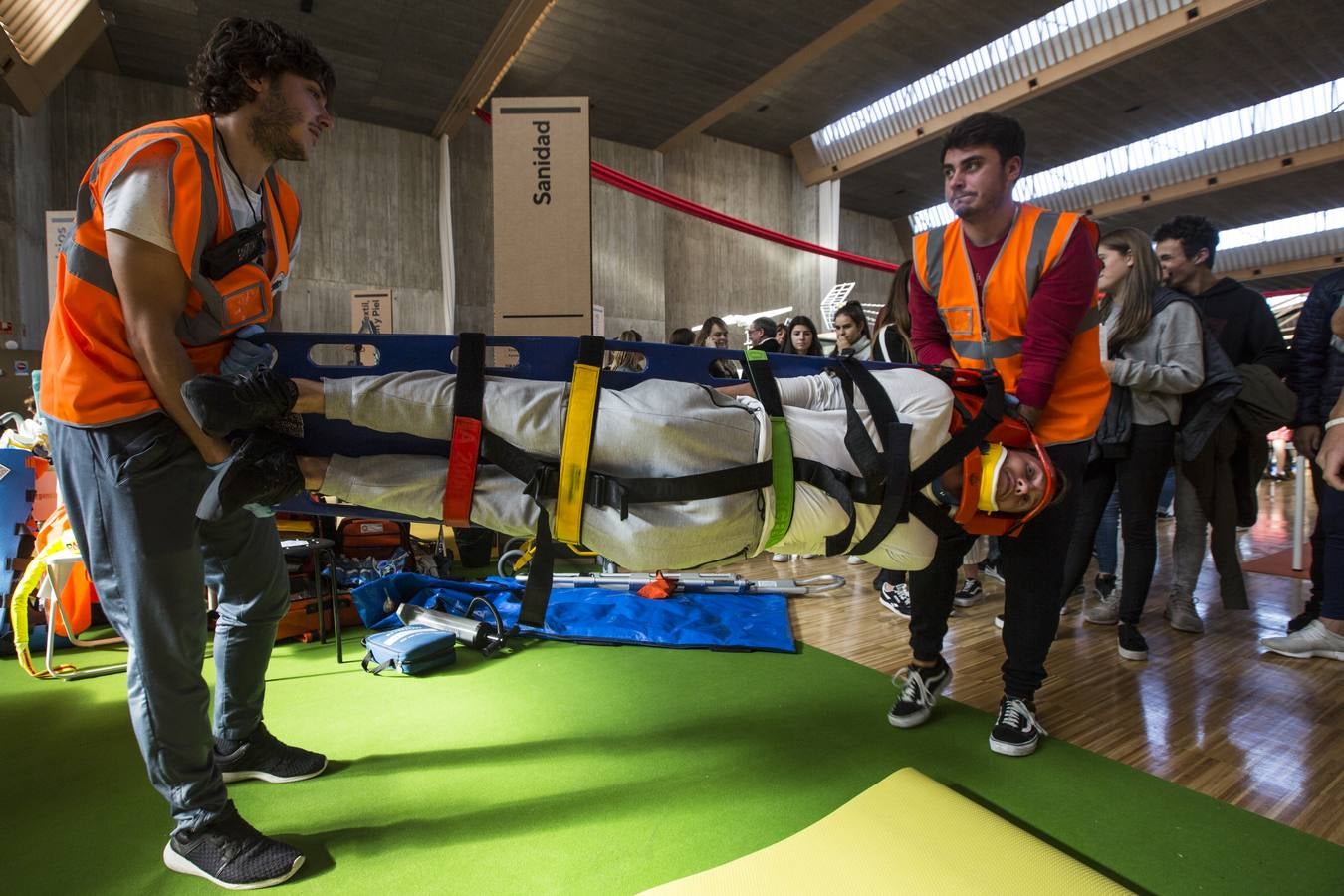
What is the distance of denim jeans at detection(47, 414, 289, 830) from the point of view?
1.37m

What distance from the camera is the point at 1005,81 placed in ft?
30.9

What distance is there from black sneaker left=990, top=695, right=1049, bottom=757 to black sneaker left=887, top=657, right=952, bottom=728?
22cm

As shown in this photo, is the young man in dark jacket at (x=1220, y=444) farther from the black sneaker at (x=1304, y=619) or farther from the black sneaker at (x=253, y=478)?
the black sneaker at (x=253, y=478)

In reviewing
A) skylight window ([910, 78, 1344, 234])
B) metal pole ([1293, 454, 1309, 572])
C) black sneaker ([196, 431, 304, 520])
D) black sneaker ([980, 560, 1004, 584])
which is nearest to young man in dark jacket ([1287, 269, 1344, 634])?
metal pole ([1293, 454, 1309, 572])

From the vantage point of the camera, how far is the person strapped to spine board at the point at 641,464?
1345 millimetres

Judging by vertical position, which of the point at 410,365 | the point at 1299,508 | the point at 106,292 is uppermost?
the point at 106,292

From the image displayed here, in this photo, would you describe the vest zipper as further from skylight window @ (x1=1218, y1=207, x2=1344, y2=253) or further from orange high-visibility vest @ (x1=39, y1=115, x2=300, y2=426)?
skylight window @ (x1=1218, y1=207, x2=1344, y2=253)

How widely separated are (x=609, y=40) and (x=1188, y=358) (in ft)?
27.1

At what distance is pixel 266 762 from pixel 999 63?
36.4 ft

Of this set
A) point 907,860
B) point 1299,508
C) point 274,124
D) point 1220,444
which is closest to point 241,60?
point 274,124

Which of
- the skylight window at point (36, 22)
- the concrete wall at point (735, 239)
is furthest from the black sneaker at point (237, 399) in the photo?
the concrete wall at point (735, 239)

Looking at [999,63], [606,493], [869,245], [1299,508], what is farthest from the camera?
[869,245]

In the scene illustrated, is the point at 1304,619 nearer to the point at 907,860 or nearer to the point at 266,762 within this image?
the point at 907,860

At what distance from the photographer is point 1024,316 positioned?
1962 millimetres
